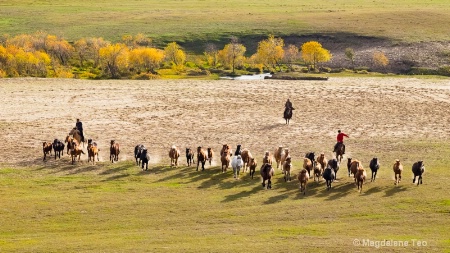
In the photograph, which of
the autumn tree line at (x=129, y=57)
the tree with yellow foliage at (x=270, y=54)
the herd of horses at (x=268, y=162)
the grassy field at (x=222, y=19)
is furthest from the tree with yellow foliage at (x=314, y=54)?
the herd of horses at (x=268, y=162)

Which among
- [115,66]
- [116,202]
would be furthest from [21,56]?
[116,202]

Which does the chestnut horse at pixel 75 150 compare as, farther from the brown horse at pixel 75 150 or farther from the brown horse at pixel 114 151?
the brown horse at pixel 114 151

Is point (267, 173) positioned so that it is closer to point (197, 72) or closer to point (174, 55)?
point (197, 72)

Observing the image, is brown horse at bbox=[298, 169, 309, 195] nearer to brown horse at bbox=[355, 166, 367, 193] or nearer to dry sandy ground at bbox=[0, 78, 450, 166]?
brown horse at bbox=[355, 166, 367, 193]

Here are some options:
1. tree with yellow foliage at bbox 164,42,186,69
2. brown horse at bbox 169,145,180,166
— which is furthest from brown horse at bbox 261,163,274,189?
tree with yellow foliage at bbox 164,42,186,69

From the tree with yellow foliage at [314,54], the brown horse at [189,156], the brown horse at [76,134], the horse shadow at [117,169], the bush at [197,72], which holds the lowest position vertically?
the horse shadow at [117,169]

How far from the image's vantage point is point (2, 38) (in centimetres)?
9488

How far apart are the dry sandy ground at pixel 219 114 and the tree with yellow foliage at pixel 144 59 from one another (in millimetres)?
23268

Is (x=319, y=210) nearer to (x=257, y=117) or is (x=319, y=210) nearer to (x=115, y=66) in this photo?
(x=257, y=117)

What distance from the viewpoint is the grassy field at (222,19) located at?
102938 mm

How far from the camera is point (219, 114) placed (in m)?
46.5

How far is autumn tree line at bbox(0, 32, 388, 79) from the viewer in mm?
77812

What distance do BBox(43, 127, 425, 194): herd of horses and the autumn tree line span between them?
43.3m

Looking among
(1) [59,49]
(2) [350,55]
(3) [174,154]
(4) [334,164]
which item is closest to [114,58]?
(1) [59,49]
